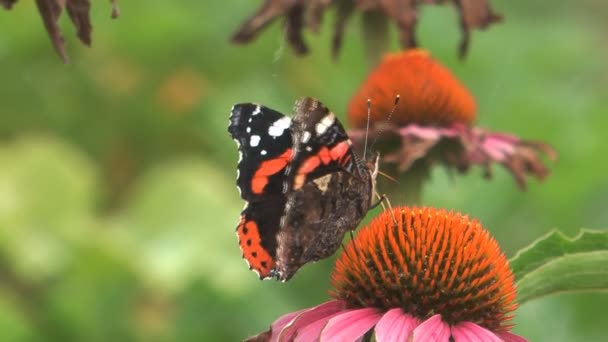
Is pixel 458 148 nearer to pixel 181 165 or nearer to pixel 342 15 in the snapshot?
pixel 342 15

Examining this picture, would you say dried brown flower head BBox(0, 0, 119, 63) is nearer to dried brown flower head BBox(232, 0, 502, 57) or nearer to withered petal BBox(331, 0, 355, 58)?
dried brown flower head BBox(232, 0, 502, 57)

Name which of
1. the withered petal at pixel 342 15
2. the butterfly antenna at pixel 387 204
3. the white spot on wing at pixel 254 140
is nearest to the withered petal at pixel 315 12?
the withered petal at pixel 342 15

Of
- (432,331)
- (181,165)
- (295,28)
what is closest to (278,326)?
(432,331)

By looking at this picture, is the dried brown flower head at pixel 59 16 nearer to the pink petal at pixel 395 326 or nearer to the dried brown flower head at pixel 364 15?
the pink petal at pixel 395 326

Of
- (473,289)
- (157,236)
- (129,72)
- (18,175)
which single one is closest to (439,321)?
(473,289)

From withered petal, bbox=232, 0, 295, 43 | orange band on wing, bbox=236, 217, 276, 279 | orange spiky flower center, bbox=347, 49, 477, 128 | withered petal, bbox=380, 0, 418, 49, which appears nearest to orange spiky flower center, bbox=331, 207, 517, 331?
orange band on wing, bbox=236, 217, 276, 279
